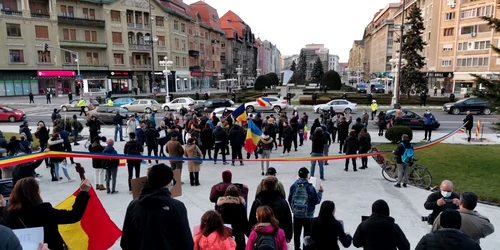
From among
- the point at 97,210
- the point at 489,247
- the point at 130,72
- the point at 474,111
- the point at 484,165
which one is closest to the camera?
the point at 97,210

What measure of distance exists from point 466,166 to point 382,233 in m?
10.5

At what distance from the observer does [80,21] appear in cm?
5416

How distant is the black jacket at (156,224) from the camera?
3.38m

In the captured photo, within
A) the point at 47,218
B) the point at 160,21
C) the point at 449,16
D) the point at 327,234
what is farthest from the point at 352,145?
the point at 449,16

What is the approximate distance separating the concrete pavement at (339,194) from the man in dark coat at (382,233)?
8.54ft

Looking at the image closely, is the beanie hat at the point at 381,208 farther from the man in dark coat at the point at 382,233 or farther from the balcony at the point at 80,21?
the balcony at the point at 80,21

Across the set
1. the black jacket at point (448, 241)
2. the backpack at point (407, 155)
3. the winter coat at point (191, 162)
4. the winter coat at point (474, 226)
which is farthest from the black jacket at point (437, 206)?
the winter coat at point (191, 162)

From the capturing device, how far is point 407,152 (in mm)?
9961

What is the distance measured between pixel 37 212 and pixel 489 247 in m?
7.82

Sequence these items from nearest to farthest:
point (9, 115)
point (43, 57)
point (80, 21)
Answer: point (9, 115)
point (43, 57)
point (80, 21)

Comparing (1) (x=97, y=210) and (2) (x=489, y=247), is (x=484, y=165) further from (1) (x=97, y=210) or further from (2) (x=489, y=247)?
(1) (x=97, y=210)

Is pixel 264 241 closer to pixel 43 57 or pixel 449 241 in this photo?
pixel 449 241

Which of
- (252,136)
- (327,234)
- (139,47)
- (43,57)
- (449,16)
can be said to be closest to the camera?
(327,234)

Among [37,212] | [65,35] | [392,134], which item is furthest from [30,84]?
[37,212]
